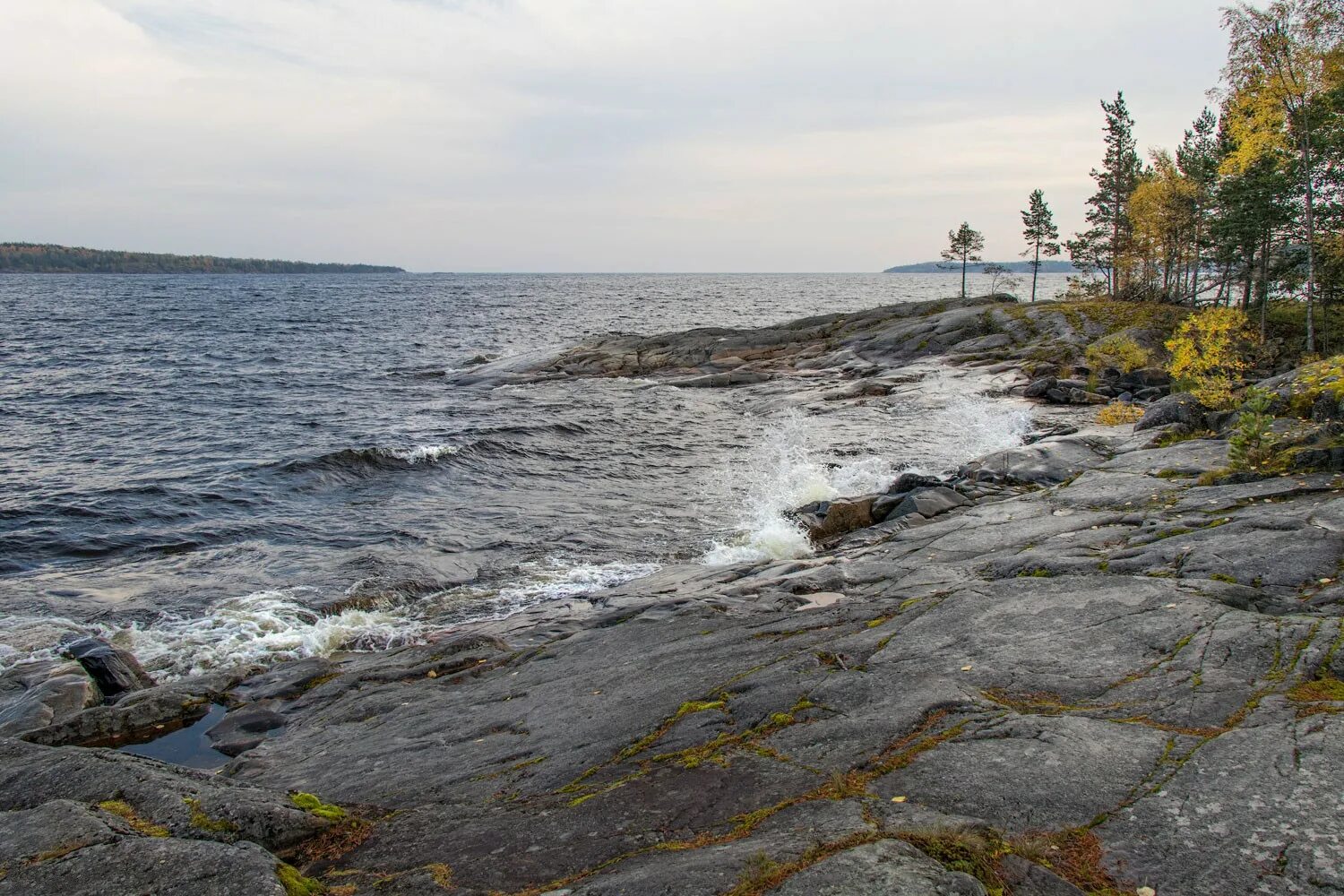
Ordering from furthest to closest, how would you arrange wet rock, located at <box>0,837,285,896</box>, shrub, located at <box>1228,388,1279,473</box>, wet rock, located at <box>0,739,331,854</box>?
1. shrub, located at <box>1228,388,1279,473</box>
2. wet rock, located at <box>0,739,331,854</box>
3. wet rock, located at <box>0,837,285,896</box>

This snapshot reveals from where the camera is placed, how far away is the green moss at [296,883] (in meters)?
4.85

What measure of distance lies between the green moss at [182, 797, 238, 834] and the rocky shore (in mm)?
35

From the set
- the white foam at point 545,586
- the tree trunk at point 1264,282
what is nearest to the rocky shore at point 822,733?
the white foam at point 545,586

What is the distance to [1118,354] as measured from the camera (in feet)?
120

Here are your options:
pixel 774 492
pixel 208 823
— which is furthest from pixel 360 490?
pixel 208 823

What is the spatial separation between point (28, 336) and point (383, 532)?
73000mm

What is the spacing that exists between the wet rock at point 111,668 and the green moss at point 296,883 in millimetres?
9255

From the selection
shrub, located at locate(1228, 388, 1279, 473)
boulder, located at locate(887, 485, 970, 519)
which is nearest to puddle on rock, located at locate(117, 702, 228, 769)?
boulder, located at locate(887, 485, 970, 519)

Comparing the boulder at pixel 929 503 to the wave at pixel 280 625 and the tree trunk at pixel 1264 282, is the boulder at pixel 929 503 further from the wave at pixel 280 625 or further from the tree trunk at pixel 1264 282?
the tree trunk at pixel 1264 282

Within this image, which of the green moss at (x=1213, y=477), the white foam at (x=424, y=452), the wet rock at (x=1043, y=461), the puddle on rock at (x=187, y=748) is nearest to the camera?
the puddle on rock at (x=187, y=748)

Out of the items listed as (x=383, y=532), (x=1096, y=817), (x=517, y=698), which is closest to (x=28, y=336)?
(x=383, y=532)

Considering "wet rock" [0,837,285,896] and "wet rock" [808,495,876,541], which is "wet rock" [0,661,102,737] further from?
"wet rock" [808,495,876,541]

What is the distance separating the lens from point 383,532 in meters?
20.1

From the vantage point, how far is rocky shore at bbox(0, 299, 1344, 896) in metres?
4.74
